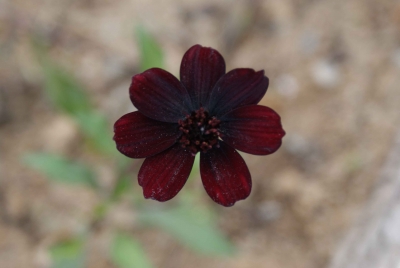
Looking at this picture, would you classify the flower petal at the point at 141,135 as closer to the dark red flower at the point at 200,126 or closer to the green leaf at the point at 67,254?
the dark red flower at the point at 200,126

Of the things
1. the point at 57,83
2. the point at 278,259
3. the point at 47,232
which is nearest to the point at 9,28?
the point at 57,83

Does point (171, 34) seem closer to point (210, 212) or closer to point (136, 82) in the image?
point (210, 212)

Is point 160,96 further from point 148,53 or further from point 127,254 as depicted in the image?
point 127,254

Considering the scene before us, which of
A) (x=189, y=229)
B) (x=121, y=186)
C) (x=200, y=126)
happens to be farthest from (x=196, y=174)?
(x=200, y=126)

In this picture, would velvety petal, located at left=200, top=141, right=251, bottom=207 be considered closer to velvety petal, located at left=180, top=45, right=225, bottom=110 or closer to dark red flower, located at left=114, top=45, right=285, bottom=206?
Result: dark red flower, located at left=114, top=45, right=285, bottom=206

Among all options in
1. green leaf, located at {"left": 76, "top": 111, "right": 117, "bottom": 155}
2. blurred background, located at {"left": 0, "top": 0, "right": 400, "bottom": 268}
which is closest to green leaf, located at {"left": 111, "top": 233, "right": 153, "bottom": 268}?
blurred background, located at {"left": 0, "top": 0, "right": 400, "bottom": 268}

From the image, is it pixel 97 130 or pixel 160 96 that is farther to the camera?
pixel 97 130

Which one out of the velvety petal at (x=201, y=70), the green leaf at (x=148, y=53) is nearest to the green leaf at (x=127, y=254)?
the green leaf at (x=148, y=53)
